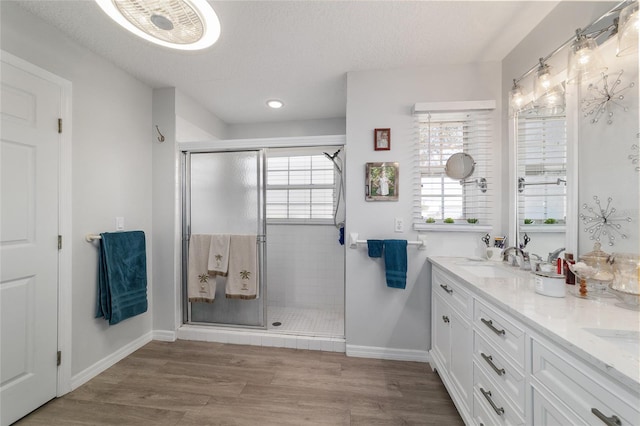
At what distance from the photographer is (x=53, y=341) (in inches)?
64.6

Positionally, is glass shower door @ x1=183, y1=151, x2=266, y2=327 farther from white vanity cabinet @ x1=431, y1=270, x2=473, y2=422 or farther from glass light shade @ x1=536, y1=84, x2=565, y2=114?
glass light shade @ x1=536, y1=84, x2=565, y2=114

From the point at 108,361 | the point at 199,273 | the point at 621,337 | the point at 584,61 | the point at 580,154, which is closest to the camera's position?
the point at 621,337

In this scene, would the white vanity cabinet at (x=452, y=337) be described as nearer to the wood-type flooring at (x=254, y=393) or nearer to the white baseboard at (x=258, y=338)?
the wood-type flooring at (x=254, y=393)

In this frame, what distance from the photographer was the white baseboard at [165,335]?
2398 mm

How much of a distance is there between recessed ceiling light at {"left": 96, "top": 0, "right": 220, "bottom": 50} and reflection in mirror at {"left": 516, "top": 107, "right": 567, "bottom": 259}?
6.61 ft

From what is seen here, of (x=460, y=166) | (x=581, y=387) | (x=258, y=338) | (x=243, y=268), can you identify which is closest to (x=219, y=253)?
(x=243, y=268)

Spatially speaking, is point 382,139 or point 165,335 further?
point 165,335

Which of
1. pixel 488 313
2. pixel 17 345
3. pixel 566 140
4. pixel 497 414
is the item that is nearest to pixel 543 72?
pixel 566 140

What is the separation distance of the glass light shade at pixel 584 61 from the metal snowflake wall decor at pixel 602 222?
0.61 meters

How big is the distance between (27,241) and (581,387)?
8.85ft

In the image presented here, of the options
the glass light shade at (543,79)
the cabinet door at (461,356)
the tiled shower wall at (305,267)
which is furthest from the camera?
the tiled shower wall at (305,267)

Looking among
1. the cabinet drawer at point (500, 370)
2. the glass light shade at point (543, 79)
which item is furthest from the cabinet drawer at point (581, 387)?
the glass light shade at point (543, 79)

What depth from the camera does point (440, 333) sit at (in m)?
1.83

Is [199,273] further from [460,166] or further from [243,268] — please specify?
[460,166]
